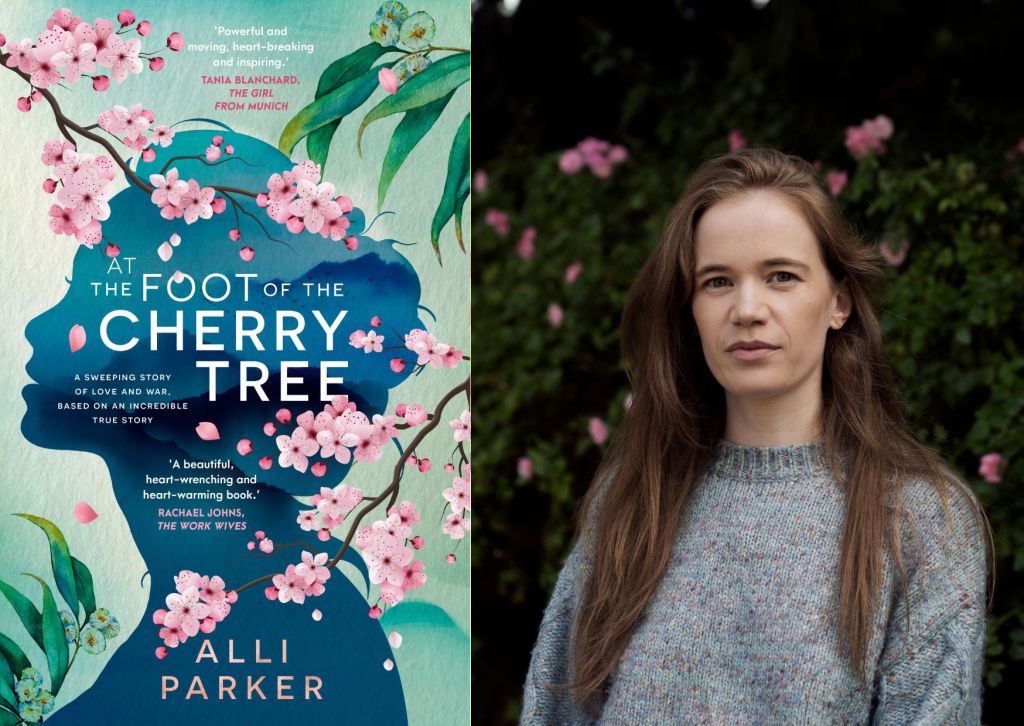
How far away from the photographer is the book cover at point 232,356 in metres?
1.51

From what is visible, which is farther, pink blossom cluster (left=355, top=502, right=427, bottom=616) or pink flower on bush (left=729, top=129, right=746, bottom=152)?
pink flower on bush (left=729, top=129, right=746, bottom=152)

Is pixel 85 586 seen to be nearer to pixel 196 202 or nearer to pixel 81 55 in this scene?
pixel 196 202

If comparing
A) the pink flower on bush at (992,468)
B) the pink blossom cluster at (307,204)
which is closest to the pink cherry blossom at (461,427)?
the pink blossom cluster at (307,204)

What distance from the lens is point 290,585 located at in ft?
5.01

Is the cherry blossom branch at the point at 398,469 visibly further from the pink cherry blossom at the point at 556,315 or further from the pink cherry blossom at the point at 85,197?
the pink cherry blossom at the point at 556,315

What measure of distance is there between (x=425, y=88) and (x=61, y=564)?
70 centimetres

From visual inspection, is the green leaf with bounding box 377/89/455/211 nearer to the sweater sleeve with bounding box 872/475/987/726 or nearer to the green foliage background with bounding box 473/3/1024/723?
the sweater sleeve with bounding box 872/475/987/726

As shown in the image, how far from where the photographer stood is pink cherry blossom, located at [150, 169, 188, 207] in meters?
1.54

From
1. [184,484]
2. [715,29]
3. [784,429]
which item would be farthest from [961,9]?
[184,484]

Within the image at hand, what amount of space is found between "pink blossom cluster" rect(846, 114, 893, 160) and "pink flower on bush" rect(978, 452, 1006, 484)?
0.81 meters

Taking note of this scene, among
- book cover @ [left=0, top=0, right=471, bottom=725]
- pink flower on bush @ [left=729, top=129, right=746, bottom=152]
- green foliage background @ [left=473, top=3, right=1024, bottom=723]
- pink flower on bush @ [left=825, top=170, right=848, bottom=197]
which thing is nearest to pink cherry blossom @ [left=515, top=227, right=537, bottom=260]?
green foliage background @ [left=473, top=3, right=1024, bottom=723]

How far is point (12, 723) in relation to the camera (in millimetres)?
1515

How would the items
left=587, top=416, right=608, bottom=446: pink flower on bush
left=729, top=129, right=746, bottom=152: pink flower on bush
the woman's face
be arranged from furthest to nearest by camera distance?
left=729, top=129, right=746, bottom=152: pink flower on bush → left=587, top=416, right=608, bottom=446: pink flower on bush → the woman's face

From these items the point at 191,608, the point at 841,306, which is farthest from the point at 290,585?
the point at 841,306
